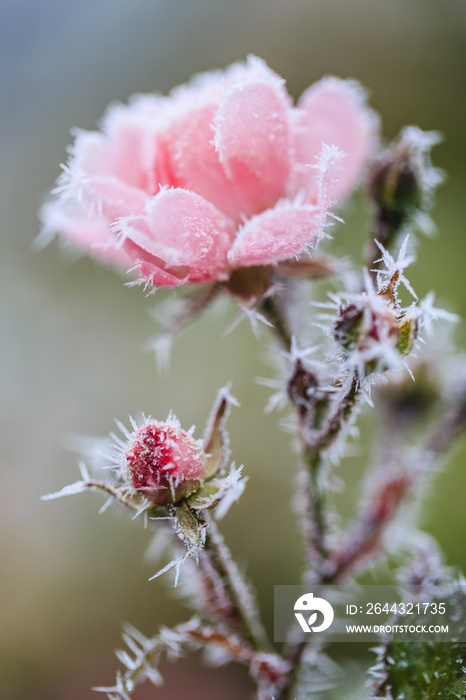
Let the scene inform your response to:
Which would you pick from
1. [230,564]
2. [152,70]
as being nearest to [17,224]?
[152,70]

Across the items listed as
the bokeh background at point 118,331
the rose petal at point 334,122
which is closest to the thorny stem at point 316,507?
the rose petal at point 334,122

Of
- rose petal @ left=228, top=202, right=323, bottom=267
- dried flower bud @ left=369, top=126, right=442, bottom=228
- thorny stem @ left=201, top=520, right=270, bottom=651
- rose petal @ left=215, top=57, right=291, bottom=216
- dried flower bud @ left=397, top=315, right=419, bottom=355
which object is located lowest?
thorny stem @ left=201, top=520, right=270, bottom=651

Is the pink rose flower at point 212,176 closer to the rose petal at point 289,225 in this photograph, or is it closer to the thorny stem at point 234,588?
the rose petal at point 289,225

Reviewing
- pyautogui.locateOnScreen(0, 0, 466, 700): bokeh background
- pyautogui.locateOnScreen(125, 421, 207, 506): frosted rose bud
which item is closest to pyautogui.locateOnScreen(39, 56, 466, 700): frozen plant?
pyautogui.locateOnScreen(125, 421, 207, 506): frosted rose bud

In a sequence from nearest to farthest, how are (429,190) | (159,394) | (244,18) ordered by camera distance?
1. (429,190)
2. (159,394)
3. (244,18)

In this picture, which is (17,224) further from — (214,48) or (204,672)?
(204,672)

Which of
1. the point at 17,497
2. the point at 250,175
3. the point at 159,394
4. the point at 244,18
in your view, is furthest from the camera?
the point at 244,18

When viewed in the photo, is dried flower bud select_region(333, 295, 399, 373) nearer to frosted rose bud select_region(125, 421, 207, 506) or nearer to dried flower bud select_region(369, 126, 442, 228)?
frosted rose bud select_region(125, 421, 207, 506)

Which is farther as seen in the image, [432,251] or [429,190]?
[432,251]
